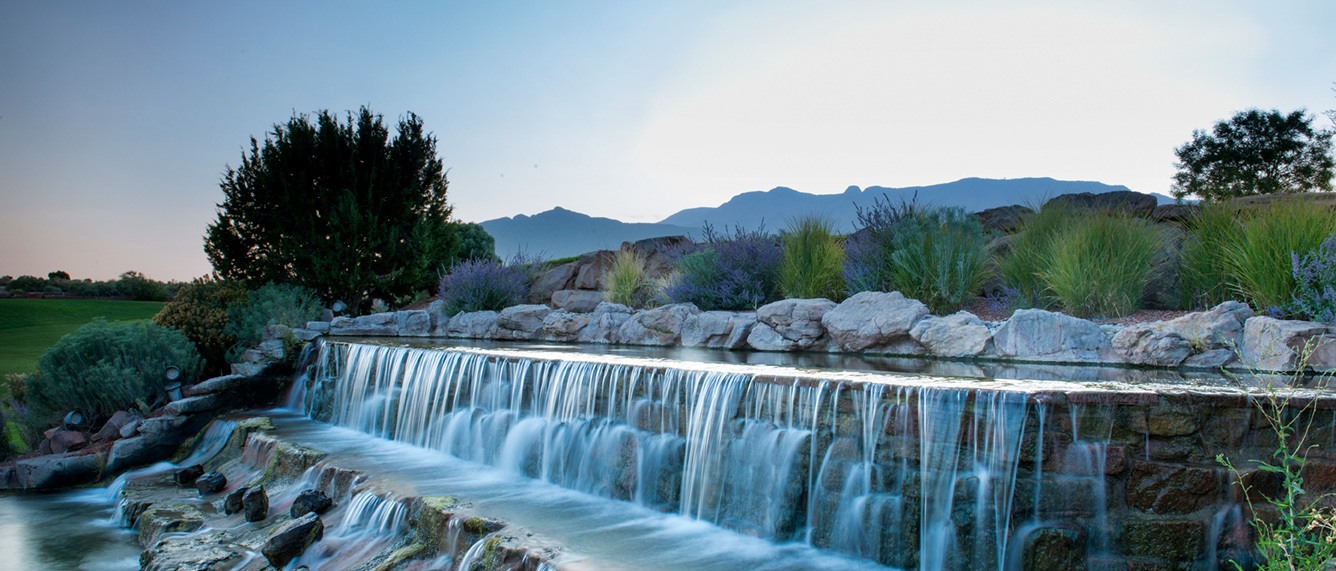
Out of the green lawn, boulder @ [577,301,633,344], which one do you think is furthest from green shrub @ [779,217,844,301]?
the green lawn

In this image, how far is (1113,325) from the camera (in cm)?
652

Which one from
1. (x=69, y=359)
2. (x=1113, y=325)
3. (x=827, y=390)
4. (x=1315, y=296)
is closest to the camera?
(x=827, y=390)

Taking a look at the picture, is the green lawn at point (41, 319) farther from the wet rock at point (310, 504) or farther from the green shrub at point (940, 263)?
the green shrub at point (940, 263)

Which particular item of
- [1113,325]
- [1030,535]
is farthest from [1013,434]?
[1113,325]

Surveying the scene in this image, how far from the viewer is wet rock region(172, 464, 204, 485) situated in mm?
6848

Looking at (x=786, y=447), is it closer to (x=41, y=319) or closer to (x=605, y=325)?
(x=605, y=325)

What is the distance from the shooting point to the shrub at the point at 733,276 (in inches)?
384

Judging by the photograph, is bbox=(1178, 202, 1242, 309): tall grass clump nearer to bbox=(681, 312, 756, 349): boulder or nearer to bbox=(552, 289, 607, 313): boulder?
bbox=(681, 312, 756, 349): boulder

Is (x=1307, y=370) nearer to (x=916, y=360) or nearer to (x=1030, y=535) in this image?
(x=916, y=360)

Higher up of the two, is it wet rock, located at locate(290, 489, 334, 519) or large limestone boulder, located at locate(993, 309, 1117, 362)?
large limestone boulder, located at locate(993, 309, 1117, 362)

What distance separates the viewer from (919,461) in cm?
382

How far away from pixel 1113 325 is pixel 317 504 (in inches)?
252

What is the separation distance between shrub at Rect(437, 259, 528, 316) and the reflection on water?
5.62 meters

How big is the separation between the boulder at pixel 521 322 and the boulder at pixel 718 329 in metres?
2.64
